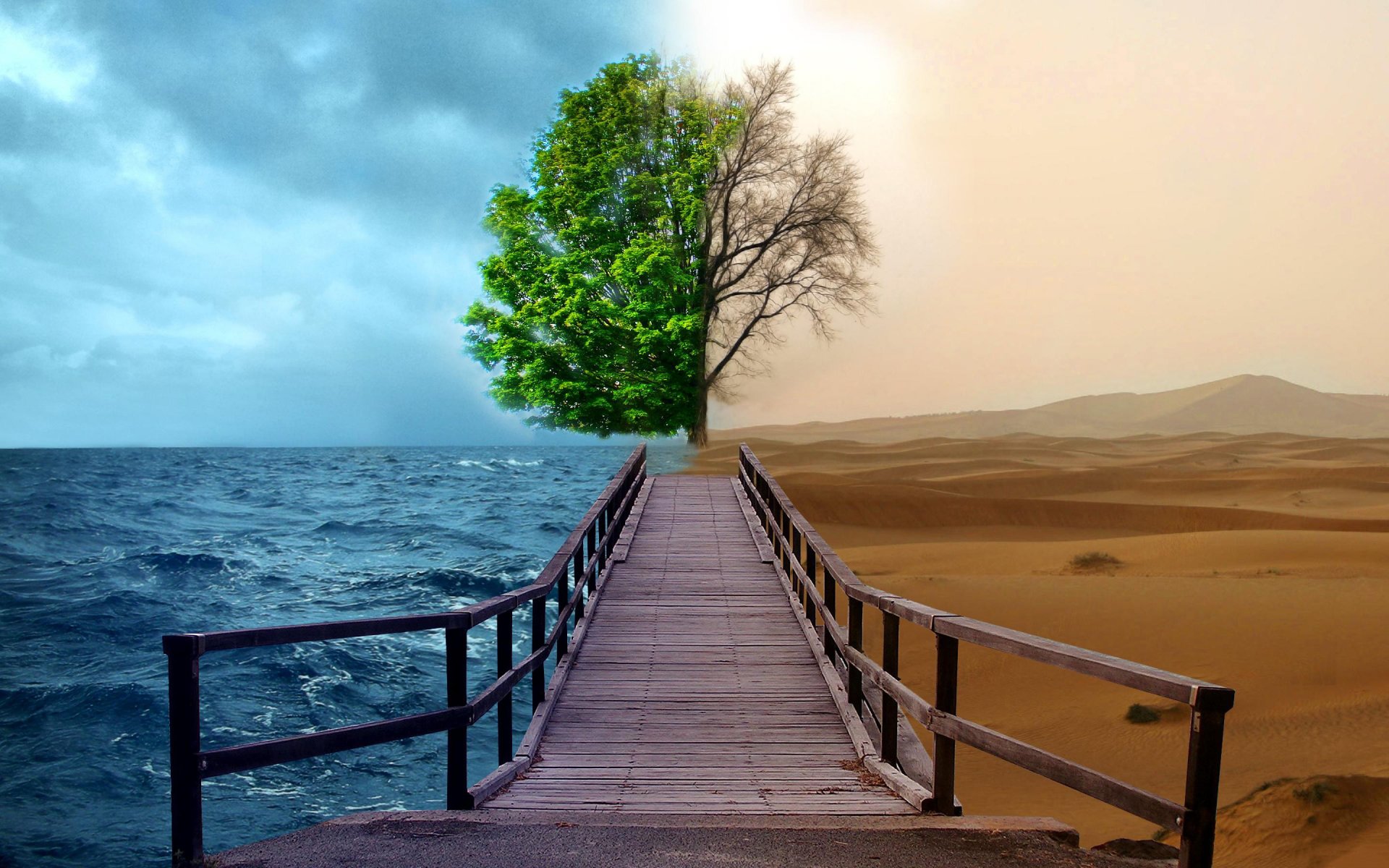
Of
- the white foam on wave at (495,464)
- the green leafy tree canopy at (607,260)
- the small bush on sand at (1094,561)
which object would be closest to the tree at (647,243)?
the green leafy tree canopy at (607,260)

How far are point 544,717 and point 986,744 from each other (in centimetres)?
341

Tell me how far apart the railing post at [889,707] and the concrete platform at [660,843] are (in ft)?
2.89

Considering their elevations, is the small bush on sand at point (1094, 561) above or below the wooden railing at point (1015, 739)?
below

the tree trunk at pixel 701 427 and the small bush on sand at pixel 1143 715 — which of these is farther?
the tree trunk at pixel 701 427

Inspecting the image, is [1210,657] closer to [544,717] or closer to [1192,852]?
[544,717]

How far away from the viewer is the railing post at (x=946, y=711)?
4.12 m

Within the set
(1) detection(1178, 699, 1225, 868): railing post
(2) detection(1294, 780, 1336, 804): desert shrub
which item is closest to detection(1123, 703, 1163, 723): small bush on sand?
(2) detection(1294, 780, 1336, 804): desert shrub

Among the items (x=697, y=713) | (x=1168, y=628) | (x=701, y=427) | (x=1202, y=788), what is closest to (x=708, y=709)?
(x=697, y=713)

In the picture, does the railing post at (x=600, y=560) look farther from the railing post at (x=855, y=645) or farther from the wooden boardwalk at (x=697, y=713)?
the railing post at (x=855, y=645)

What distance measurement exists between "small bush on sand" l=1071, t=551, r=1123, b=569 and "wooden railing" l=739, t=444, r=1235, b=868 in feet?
65.3

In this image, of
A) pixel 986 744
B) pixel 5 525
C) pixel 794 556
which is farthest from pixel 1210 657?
pixel 5 525

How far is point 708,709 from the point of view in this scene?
22.3 feet

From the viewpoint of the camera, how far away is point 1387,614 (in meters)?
17.1

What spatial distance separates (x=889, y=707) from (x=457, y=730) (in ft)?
7.76
